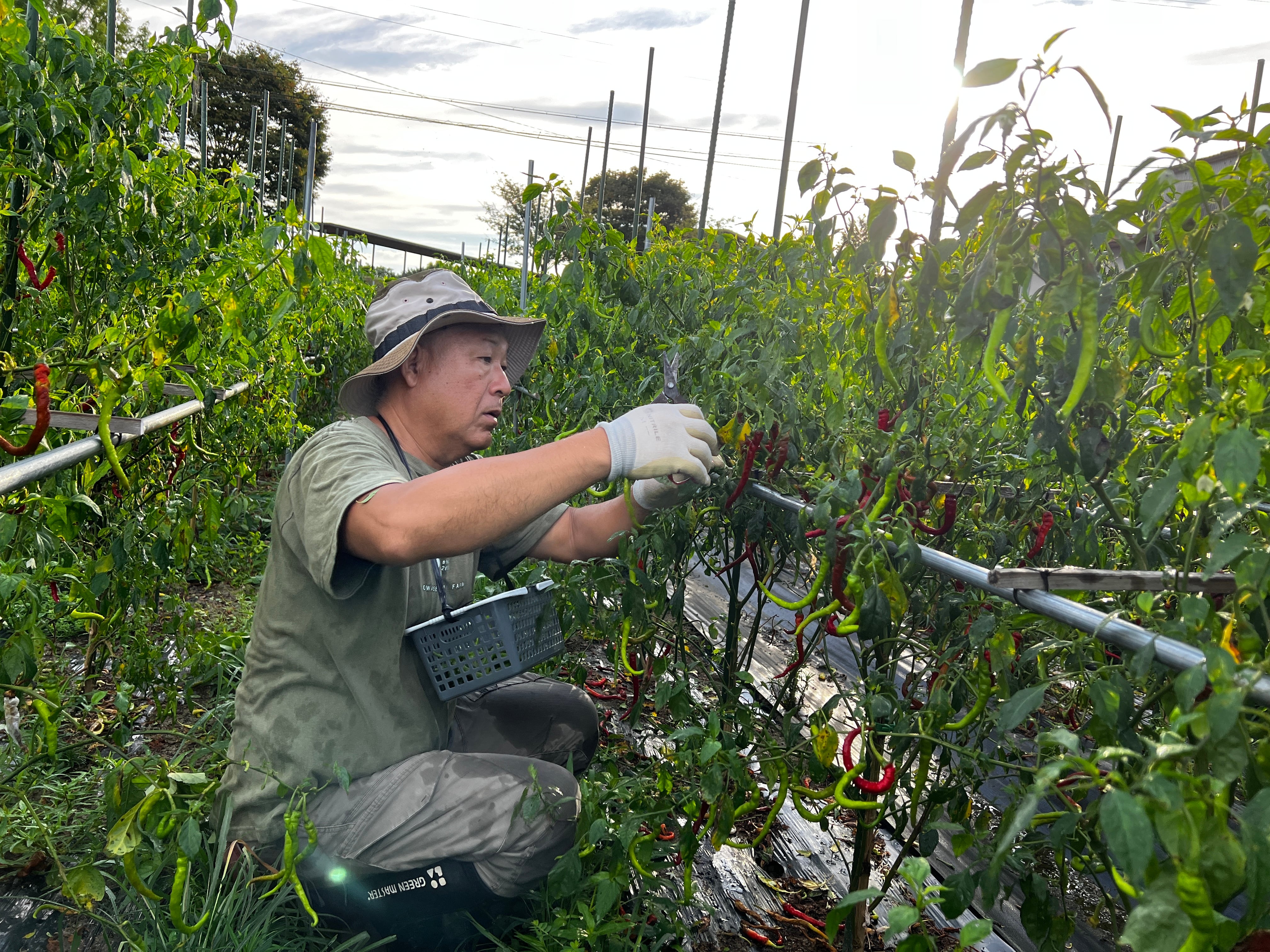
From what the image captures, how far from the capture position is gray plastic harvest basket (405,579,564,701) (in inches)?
80.7

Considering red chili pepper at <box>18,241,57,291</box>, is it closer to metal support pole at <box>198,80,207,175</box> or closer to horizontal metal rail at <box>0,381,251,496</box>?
horizontal metal rail at <box>0,381,251,496</box>

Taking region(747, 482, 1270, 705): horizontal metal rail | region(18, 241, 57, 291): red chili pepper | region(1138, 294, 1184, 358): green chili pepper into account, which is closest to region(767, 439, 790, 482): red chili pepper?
region(747, 482, 1270, 705): horizontal metal rail

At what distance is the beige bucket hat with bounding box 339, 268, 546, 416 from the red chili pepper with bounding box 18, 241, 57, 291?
0.82 metres

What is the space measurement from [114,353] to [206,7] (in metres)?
1.01

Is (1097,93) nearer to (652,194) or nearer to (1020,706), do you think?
(1020,706)

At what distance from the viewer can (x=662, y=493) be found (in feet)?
6.84

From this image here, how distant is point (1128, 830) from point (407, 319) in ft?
5.86

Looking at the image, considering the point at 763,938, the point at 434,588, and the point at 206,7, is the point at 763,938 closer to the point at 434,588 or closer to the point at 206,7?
the point at 434,588

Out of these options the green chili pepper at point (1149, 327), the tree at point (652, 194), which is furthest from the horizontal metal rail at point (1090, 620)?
the tree at point (652, 194)

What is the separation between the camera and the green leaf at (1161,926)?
724 millimetres

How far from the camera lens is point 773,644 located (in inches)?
171

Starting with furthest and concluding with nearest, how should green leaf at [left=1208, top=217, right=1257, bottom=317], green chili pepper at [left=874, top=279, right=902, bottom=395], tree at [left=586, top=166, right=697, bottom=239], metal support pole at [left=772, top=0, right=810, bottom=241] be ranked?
tree at [left=586, top=166, right=697, bottom=239] → metal support pole at [left=772, top=0, right=810, bottom=241] → green chili pepper at [left=874, top=279, right=902, bottom=395] → green leaf at [left=1208, top=217, right=1257, bottom=317]

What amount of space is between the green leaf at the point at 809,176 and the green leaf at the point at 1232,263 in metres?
0.62

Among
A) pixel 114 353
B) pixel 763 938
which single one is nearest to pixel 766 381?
pixel 763 938
